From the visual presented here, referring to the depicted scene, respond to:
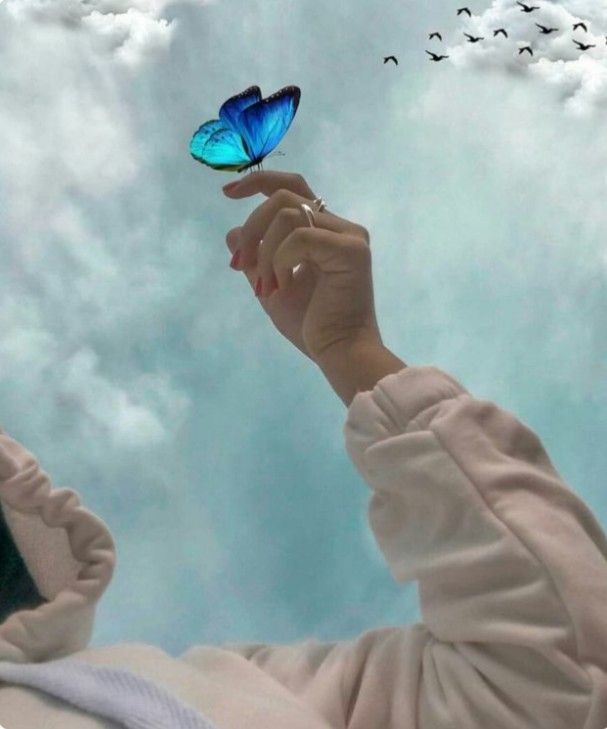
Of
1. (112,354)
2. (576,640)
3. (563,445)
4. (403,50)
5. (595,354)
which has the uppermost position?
(403,50)

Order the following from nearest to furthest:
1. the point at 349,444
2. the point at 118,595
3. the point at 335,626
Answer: the point at 349,444 → the point at 118,595 → the point at 335,626

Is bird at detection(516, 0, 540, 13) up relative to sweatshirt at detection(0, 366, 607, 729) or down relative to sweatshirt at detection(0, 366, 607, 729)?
up

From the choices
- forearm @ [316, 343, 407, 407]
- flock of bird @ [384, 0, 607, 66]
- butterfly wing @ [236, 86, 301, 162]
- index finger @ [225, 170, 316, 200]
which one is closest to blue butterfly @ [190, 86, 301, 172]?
butterfly wing @ [236, 86, 301, 162]

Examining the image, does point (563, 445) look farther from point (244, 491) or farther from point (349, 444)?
point (349, 444)

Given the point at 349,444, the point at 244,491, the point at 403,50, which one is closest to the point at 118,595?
the point at 244,491

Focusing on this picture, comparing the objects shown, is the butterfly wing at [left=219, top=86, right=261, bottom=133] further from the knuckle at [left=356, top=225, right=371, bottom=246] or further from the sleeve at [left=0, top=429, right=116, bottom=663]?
the sleeve at [left=0, top=429, right=116, bottom=663]

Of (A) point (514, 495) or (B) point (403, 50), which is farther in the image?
(B) point (403, 50)

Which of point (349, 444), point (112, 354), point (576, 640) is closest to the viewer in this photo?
point (576, 640)
